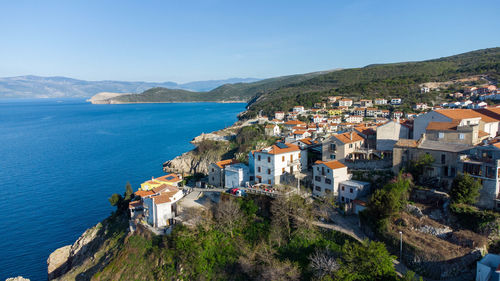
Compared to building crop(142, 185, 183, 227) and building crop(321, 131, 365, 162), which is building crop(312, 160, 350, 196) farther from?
building crop(142, 185, 183, 227)

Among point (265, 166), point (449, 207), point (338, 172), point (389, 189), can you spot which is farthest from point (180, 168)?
point (449, 207)

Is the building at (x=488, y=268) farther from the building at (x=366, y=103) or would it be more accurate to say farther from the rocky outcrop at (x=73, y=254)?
the building at (x=366, y=103)

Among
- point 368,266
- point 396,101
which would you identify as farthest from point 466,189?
point 396,101

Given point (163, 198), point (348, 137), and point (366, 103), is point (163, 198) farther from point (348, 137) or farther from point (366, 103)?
point (366, 103)

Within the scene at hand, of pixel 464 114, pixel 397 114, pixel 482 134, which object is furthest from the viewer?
pixel 397 114

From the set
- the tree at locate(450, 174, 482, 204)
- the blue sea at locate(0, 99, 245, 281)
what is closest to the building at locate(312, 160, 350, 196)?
the tree at locate(450, 174, 482, 204)

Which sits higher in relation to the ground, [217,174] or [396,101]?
[396,101]

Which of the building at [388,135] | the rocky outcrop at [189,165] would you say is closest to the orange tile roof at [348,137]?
the building at [388,135]
